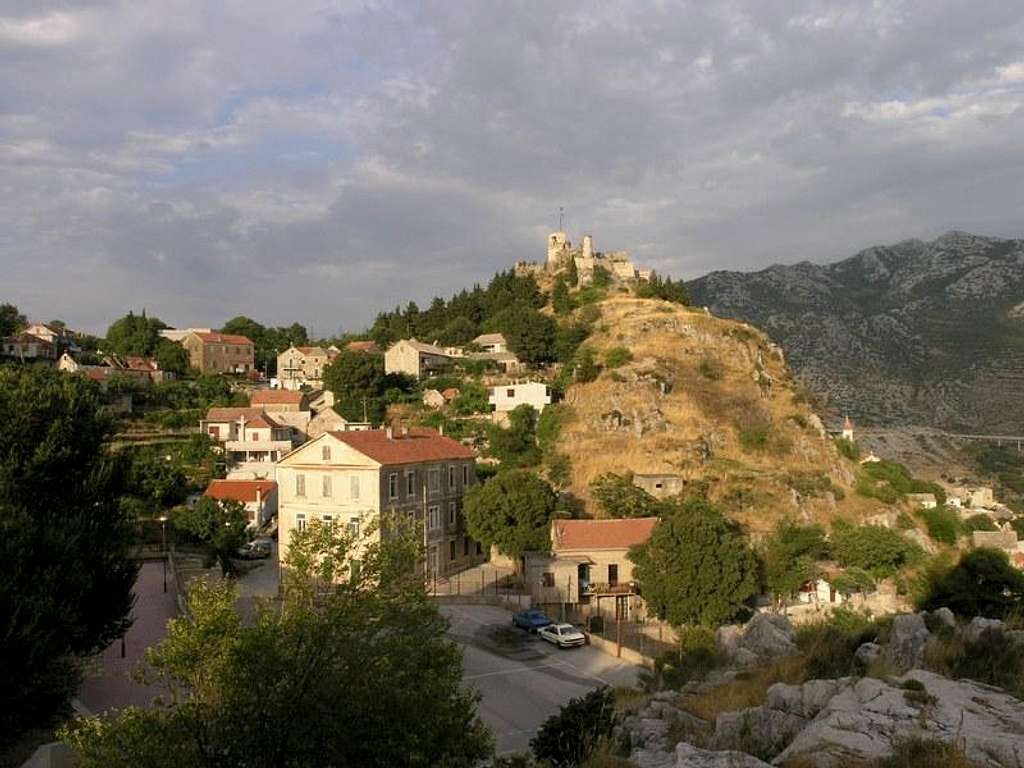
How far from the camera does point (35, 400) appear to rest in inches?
976

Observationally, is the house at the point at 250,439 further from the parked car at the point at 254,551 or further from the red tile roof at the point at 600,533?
the red tile roof at the point at 600,533

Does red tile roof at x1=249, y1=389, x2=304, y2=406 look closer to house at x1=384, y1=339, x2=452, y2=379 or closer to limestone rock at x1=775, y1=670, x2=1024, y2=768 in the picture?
house at x1=384, y1=339, x2=452, y2=379

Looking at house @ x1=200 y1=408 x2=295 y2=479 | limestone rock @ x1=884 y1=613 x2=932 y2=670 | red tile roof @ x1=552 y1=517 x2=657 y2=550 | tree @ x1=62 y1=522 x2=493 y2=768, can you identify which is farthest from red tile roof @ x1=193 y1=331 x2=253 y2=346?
limestone rock @ x1=884 y1=613 x2=932 y2=670

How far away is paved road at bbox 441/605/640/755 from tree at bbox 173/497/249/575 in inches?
420

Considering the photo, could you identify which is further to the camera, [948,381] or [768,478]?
[948,381]

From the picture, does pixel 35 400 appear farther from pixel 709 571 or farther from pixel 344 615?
pixel 709 571

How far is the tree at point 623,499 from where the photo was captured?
44.0 metres

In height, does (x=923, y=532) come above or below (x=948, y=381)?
below

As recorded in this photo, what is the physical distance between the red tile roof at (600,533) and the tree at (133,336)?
201 feet

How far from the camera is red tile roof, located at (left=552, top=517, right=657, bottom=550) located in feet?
125

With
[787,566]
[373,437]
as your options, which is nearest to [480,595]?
[373,437]

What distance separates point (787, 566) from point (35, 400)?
1337 inches

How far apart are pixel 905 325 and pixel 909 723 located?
126 meters

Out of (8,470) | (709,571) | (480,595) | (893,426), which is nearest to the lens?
(8,470)
